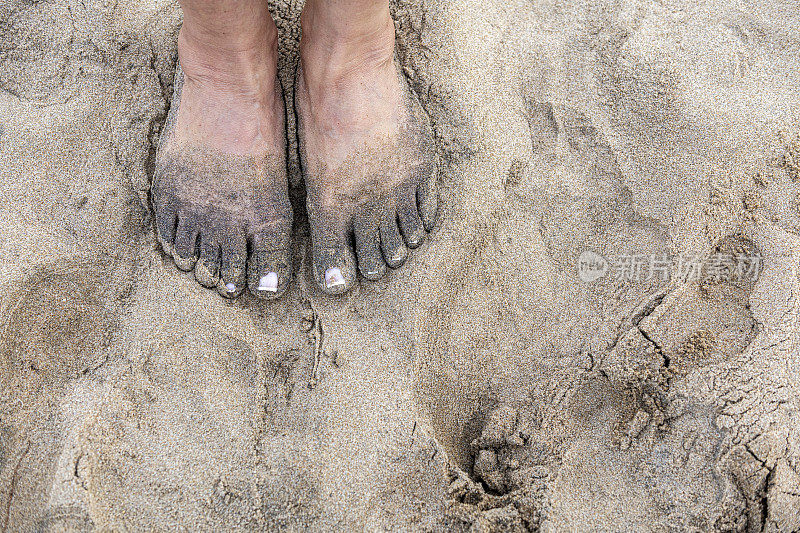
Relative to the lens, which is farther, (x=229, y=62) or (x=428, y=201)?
(x=428, y=201)

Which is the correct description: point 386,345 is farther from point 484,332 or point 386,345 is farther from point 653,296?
point 653,296

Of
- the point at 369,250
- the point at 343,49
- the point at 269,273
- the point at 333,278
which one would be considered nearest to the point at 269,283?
the point at 269,273

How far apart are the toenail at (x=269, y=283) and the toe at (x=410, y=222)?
35 centimetres

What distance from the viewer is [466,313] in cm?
135

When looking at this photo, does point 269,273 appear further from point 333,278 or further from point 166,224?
point 166,224

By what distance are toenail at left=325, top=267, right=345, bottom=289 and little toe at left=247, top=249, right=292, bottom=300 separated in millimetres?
105

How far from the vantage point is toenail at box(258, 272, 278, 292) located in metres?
1.38

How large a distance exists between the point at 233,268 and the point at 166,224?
210 mm

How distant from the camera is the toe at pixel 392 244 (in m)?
1.41

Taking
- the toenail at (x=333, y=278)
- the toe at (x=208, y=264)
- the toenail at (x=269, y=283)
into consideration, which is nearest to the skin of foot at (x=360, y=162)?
the toenail at (x=333, y=278)

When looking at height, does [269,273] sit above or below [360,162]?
below

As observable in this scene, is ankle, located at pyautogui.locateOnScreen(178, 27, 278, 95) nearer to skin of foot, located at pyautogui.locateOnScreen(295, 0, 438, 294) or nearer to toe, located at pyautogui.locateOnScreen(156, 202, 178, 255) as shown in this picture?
skin of foot, located at pyautogui.locateOnScreen(295, 0, 438, 294)

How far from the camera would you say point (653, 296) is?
1.35 metres

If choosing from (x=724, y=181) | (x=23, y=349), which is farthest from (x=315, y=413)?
(x=724, y=181)
